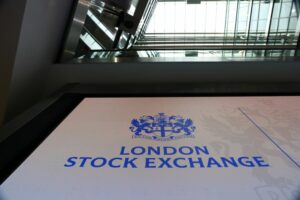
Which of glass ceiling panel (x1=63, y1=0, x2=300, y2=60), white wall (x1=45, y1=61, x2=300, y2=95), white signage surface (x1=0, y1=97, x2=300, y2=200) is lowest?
white signage surface (x1=0, y1=97, x2=300, y2=200)

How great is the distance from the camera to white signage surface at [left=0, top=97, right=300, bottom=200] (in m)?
1.30

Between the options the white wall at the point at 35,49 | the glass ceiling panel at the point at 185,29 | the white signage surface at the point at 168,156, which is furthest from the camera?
the glass ceiling panel at the point at 185,29

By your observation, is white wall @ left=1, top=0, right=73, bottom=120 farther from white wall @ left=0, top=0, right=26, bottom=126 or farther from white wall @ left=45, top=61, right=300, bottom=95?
white wall @ left=45, top=61, right=300, bottom=95

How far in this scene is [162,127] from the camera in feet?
6.61

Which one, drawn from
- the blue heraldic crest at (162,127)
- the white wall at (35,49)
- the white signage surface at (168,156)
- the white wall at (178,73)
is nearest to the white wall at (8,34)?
the white wall at (35,49)

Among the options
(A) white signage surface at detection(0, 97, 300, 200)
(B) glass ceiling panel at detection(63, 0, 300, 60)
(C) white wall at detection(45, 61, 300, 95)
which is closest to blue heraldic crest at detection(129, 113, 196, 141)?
(A) white signage surface at detection(0, 97, 300, 200)

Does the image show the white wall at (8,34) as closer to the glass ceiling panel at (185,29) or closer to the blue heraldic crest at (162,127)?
the glass ceiling panel at (185,29)

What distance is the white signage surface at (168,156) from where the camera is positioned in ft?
4.26

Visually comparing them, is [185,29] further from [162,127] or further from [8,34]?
[162,127]

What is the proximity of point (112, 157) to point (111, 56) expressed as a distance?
93.0 inches

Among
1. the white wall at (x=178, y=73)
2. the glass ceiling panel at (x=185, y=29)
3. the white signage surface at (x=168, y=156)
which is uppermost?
the glass ceiling panel at (x=185, y=29)

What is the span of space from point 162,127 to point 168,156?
43 cm

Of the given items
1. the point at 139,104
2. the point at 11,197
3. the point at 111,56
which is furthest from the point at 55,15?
the point at 11,197

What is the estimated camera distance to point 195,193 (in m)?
1.27
